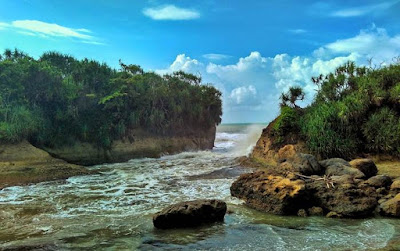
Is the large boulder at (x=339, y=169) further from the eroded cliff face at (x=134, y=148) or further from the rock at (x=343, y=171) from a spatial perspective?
the eroded cliff face at (x=134, y=148)

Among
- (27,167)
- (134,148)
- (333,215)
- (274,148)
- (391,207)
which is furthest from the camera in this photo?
(134,148)

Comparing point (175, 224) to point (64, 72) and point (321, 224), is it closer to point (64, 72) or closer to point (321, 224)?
point (321, 224)

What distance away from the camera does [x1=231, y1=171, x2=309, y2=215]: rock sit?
8883 millimetres

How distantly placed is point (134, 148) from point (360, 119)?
1629cm

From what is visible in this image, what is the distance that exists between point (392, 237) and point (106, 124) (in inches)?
837

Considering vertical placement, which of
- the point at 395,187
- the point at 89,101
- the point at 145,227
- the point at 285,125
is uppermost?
the point at 89,101

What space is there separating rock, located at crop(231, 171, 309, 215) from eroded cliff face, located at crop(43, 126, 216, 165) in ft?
46.6

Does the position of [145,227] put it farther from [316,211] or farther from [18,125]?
[18,125]

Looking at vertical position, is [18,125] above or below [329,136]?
above

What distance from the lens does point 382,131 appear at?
15.8 metres

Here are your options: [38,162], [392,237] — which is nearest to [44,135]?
[38,162]

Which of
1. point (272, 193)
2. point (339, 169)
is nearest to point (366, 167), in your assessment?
point (339, 169)

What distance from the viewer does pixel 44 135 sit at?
2084 centimetres

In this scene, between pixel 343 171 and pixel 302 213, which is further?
pixel 343 171
